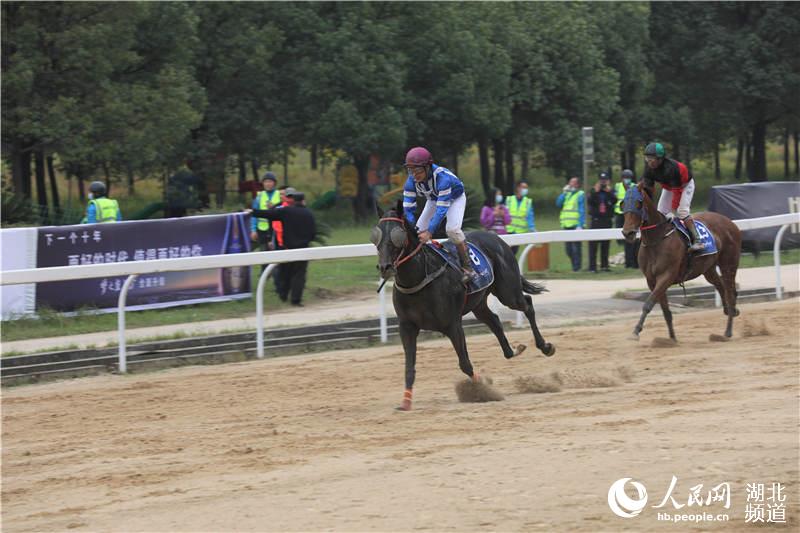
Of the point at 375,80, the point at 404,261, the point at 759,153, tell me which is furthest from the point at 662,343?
the point at 759,153

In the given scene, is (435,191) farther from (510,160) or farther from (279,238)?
(510,160)

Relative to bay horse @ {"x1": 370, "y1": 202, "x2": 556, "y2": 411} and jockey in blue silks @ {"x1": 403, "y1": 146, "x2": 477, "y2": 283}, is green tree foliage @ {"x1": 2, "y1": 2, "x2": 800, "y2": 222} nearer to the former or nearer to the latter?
jockey in blue silks @ {"x1": 403, "y1": 146, "x2": 477, "y2": 283}

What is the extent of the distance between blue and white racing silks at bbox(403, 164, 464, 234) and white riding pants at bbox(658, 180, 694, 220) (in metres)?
4.24

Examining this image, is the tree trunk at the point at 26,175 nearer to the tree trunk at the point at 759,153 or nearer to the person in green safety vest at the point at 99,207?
the person in green safety vest at the point at 99,207

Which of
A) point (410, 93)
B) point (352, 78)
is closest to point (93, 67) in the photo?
point (352, 78)

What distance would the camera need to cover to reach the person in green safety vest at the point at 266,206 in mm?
15828

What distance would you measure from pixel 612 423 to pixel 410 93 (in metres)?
27.7

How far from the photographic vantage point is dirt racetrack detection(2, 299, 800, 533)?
602 centimetres

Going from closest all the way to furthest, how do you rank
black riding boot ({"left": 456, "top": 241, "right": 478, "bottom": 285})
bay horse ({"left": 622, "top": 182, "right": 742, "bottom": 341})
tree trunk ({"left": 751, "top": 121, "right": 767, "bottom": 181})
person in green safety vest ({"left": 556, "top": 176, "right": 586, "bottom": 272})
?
black riding boot ({"left": 456, "top": 241, "right": 478, "bottom": 285}) < bay horse ({"left": 622, "top": 182, "right": 742, "bottom": 341}) < person in green safety vest ({"left": 556, "top": 176, "right": 586, "bottom": 272}) < tree trunk ({"left": 751, "top": 121, "right": 767, "bottom": 181})

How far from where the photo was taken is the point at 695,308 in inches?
618

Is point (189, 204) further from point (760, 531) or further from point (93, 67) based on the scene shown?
point (760, 531)
